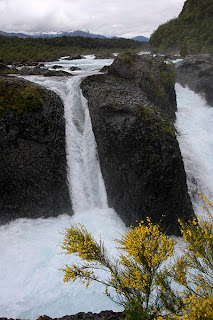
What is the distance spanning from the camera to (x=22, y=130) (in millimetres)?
15375

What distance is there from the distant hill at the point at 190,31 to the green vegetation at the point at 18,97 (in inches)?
2693

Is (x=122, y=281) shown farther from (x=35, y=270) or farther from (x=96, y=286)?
(x=35, y=270)

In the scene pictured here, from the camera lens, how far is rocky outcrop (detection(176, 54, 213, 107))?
29.5 m

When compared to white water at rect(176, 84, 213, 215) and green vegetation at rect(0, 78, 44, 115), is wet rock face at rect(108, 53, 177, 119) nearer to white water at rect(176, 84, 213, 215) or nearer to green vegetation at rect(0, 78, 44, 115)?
white water at rect(176, 84, 213, 215)

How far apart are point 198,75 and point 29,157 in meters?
26.3

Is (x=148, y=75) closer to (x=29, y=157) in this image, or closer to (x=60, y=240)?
(x=29, y=157)

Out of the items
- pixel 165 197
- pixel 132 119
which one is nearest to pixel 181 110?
pixel 132 119

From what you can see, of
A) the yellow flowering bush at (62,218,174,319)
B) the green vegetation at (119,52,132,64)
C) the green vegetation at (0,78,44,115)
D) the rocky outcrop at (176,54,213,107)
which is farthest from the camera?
the rocky outcrop at (176,54,213,107)

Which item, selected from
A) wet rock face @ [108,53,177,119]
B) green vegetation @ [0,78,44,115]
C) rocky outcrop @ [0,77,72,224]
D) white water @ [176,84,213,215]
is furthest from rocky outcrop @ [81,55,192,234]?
wet rock face @ [108,53,177,119]

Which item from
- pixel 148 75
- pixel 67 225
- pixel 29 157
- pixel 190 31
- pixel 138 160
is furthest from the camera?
pixel 190 31

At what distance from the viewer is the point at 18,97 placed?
15547 mm

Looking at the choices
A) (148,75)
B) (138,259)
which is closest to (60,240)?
(138,259)

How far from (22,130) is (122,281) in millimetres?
11444

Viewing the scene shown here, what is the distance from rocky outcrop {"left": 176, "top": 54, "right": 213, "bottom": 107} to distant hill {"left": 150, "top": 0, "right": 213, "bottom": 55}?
137ft
